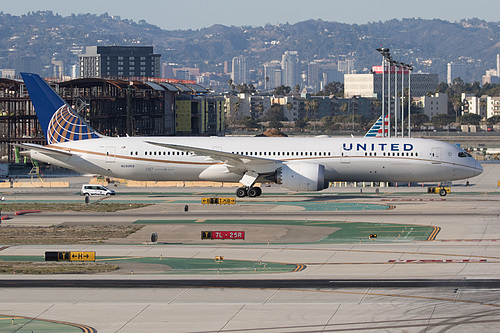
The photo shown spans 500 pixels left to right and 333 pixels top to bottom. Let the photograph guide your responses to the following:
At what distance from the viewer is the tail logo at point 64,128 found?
210ft

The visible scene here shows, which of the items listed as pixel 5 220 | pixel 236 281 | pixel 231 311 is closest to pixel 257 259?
pixel 236 281

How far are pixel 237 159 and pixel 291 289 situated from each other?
97.8 feet

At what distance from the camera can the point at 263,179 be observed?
199ft

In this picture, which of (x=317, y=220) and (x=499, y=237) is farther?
(x=317, y=220)

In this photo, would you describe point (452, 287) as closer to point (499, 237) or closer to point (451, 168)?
point (499, 237)

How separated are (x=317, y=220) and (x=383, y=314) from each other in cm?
Answer: 2341

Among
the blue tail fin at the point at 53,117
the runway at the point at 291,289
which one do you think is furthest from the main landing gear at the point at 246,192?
the runway at the point at 291,289

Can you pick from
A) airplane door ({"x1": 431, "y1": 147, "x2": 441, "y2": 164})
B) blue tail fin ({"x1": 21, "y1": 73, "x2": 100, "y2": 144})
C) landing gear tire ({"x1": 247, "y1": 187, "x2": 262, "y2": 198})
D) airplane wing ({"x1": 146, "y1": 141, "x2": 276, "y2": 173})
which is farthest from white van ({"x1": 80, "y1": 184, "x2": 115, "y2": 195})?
airplane door ({"x1": 431, "y1": 147, "x2": 441, "y2": 164})

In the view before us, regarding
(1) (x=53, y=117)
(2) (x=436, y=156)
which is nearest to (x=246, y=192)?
(2) (x=436, y=156)

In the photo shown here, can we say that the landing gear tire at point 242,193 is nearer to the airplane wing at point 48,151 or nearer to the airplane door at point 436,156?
the airplane wing at point 48,151

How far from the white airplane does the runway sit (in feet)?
43.0

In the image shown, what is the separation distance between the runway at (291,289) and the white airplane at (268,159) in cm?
1310

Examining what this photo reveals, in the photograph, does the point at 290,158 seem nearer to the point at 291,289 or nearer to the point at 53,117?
the point at 53,117

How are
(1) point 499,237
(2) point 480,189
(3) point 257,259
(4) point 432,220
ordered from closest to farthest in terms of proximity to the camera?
(3) point 257,259
(1) point 499,237
(4) point 432,220
(2) point 480,189
